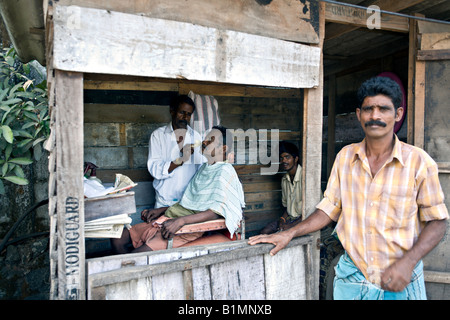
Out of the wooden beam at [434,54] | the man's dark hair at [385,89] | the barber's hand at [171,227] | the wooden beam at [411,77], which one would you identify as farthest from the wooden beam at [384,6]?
the barber's hand at [171,227]

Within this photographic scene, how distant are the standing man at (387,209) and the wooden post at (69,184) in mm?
1533

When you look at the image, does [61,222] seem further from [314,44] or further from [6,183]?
[6,183]

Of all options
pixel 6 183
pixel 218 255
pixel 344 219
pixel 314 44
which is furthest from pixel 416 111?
pixel 6 183

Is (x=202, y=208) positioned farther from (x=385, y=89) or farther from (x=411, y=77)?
(x=411, y=77)

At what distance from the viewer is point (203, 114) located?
3486mm

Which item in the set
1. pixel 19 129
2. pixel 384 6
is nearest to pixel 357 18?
pixel 384 6

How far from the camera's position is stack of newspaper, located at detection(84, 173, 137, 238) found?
201 centimetres

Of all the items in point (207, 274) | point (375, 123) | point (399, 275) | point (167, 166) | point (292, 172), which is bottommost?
point (207, 274)

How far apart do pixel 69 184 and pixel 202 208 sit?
45.2 inches

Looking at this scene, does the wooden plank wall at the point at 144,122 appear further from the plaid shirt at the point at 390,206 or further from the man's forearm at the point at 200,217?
the plaid shirt at the point at 390,206

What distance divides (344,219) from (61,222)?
1.62 m

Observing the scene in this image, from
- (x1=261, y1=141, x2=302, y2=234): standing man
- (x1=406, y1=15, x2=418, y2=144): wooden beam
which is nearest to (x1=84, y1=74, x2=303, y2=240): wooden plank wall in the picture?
(x1=261, y1=141, x2=302, y2=234): standing man

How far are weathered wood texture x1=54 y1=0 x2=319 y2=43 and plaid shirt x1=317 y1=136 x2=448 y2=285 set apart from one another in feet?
3.25

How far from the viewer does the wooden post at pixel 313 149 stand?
7.96 ft
